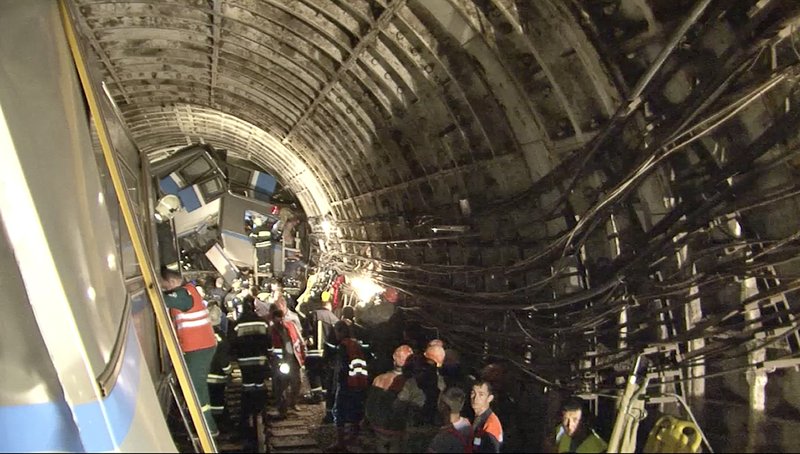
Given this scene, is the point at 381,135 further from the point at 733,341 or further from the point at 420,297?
the point at 733,341

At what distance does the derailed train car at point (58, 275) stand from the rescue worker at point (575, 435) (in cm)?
162

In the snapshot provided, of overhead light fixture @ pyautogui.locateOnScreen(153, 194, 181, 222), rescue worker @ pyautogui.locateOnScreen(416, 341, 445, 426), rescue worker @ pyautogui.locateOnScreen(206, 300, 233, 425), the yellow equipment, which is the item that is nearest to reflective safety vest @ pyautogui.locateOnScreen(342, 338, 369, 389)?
rescue worker @ pyautogui.locateOnScreen(416, 341, 445, 426)

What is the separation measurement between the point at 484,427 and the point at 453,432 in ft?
0.71

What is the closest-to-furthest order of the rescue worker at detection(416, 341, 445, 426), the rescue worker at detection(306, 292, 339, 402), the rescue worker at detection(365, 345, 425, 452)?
the rescue worker at detection(365, 345, 425, 452) < the rescue worker at detection(416, 341, 445, 426) < the rescue worker at detection(306, 292, 339, 402)

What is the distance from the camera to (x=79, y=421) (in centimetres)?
238

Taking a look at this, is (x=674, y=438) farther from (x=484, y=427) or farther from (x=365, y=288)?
(x=365, y=288)

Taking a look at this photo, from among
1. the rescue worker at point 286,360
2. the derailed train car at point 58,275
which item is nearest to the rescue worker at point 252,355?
the rescue worker at point 286,360

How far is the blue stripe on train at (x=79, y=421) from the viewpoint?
2.31 m

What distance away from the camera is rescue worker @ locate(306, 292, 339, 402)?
4922 millimetres

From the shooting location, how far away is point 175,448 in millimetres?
2402

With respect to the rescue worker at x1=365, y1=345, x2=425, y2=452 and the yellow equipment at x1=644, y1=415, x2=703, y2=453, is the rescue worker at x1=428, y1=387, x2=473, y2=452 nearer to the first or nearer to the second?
the rescue worker at x1=365, y1=345, x2=425, y2=452

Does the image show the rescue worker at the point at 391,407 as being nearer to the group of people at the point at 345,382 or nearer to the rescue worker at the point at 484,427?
the group of people at the point at 345,382

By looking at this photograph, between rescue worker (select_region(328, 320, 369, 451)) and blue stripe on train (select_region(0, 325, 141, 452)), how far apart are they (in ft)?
3.45

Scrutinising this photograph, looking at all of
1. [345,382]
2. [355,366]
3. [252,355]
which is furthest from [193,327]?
[345,382]
